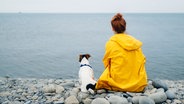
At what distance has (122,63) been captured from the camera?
7324 mm

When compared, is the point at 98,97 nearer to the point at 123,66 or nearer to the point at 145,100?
the point at 123,66

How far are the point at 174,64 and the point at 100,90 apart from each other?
63.3ft

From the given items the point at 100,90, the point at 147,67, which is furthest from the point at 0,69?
the point at 100,90

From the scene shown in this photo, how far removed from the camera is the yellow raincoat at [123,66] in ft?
24.0

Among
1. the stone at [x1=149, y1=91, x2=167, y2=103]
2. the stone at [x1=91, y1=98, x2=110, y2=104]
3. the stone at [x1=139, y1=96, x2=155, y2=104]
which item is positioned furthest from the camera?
the stone at [x1=149, y1=91, x2=167, y2=103]

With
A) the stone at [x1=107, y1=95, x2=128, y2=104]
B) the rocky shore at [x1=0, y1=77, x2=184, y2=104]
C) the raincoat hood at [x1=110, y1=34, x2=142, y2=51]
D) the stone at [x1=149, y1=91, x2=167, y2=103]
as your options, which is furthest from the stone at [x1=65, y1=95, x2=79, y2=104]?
the stone at [x1=149, y1=91, x2=167, y2=103]

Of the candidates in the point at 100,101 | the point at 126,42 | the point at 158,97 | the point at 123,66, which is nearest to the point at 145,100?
the point at 158,97

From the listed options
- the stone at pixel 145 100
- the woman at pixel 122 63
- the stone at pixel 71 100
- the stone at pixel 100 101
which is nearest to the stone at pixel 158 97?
the stone at pixel 145 100

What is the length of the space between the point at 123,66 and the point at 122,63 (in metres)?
0.10

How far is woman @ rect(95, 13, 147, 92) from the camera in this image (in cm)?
729

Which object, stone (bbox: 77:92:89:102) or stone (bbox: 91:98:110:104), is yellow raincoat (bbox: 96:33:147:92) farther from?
stone (bbox: 91:98:110:104)

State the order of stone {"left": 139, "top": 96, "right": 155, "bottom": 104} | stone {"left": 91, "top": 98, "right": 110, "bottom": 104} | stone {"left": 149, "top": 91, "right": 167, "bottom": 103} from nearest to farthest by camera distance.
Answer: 1. stone {"left": 91, "top": 98, "right": 110, "bottom": 104}
2. stone {"left": 139, "top": 96, "right": 155, "bottom": 104}
3. stone {"left": 149, "top": 91, "right": 167, "bottom": 103}

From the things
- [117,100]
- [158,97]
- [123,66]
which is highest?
[123,66]

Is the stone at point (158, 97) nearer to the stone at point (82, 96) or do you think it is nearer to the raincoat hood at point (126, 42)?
the raincoat hood at point (126, 42)
